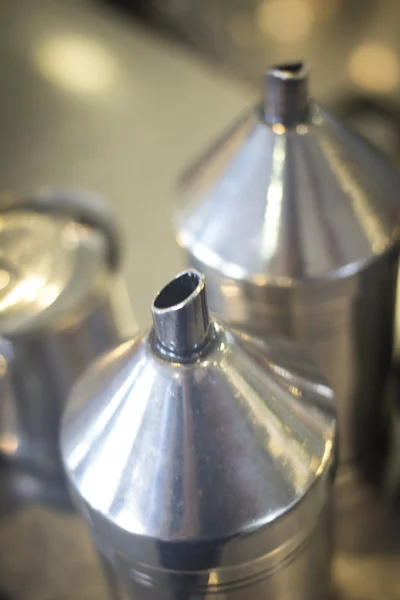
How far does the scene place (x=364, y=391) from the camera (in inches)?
18.1

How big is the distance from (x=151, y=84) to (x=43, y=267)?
0.46 metres

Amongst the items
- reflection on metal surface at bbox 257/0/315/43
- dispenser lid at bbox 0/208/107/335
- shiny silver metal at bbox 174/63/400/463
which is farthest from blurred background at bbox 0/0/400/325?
shiny silver metal at bbox 174/63/400/463

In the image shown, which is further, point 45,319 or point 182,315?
point 45,319

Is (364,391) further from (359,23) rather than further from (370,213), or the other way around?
(359,23)

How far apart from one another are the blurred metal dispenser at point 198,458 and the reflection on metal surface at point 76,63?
62cm

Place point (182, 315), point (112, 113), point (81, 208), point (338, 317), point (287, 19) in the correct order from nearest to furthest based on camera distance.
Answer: point (182, 315), point (338, 317), point (81, 208), point (112, 113), point (287, 19)

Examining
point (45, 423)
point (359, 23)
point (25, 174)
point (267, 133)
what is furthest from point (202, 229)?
point (359, 23)

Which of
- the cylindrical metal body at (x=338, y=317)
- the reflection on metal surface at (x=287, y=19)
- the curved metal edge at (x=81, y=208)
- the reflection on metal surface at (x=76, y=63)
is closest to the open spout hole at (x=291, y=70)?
the cylindrical metal body at (x=338, y=317)

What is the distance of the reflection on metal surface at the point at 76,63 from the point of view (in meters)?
0.87

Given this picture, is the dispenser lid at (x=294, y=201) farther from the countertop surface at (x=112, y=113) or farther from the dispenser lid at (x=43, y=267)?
Answer: the countertop surface at (x=112, y=113)

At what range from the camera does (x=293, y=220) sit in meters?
0.37

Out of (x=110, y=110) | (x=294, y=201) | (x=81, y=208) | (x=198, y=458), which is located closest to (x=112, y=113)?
(x=110, y=110)

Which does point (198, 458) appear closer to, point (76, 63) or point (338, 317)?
point (338, 317)

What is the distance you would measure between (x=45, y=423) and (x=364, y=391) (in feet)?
0.69
